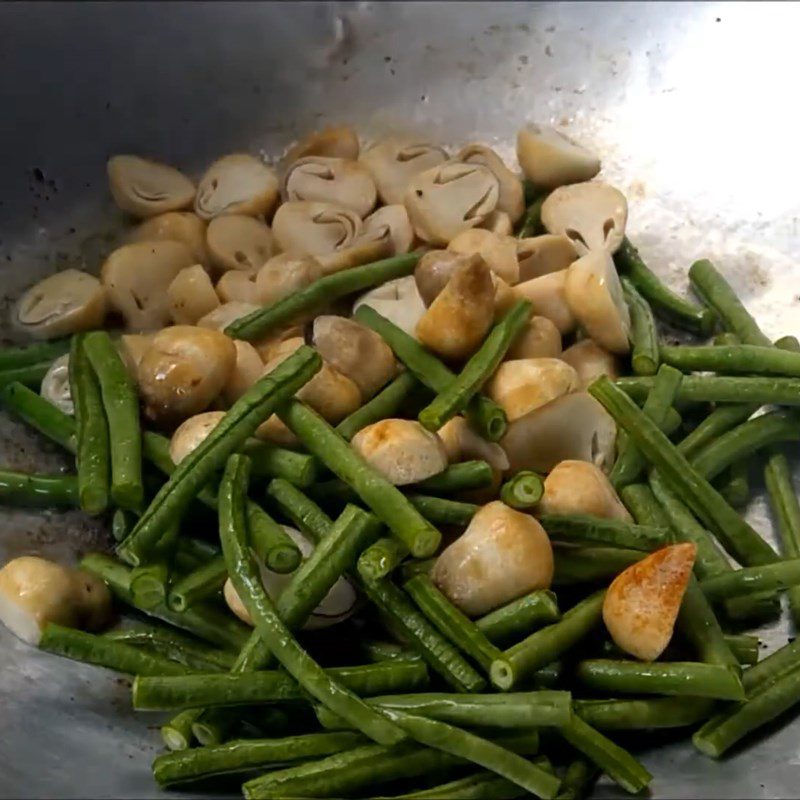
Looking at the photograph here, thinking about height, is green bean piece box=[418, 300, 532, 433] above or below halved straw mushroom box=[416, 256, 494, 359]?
below

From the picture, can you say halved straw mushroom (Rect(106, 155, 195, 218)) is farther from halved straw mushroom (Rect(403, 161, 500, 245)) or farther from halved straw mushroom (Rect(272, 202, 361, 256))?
halved straw mushroom (Rect(403, 161, 500, 245))

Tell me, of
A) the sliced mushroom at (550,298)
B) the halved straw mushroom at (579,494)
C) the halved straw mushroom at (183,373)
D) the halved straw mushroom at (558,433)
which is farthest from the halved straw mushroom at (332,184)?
the halved straw mushroom at (579,494)

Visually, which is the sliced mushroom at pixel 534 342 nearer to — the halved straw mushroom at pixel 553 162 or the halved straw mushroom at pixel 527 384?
the halved straw mushroom at pixel 527 384

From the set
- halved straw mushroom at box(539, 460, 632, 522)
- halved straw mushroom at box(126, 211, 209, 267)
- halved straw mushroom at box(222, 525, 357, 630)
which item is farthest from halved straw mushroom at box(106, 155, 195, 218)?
halved straw mushroom at box(539, 460, 632, 522)

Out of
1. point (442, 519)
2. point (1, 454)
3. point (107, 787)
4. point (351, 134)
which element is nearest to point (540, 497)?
point (442, 519)

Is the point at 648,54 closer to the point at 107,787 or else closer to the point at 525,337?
the point at 525,337

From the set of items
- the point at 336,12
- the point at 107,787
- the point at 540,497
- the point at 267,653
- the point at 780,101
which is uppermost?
the point at 336,12
